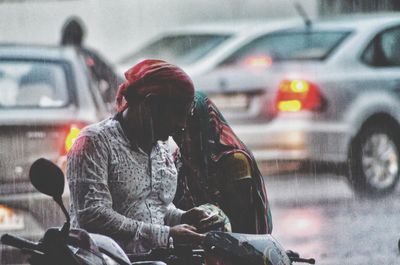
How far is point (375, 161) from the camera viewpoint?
40.7 feet

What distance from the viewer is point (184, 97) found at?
12.9 ft

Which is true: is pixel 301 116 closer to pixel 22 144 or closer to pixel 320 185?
pixel 320 185

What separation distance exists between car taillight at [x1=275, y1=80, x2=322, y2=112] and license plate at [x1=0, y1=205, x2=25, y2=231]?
4.56 metres

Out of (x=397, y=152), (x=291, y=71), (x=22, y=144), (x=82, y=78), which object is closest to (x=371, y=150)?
(x=397, y=152)

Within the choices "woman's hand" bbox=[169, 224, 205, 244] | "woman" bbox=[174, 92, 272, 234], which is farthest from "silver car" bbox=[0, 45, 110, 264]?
"woman's hand" bbox=[169, 224, 205, 244]

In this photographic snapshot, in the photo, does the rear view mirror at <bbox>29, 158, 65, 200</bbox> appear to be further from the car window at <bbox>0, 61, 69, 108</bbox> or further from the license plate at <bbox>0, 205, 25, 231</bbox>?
the car window at <bbox>0, 61, 69, 108</bbox>

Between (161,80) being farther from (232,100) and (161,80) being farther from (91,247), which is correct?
(232,100)

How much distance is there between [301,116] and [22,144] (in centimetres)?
456

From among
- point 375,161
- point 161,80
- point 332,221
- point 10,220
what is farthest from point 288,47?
point 161,80

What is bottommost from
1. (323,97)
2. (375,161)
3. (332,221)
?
(332,221)

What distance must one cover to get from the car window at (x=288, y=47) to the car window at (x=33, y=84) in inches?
136

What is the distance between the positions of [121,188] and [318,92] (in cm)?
823

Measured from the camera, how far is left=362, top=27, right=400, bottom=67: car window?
12.8 meters

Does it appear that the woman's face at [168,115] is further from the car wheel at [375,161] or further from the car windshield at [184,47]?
the car windshield at [184,47]
